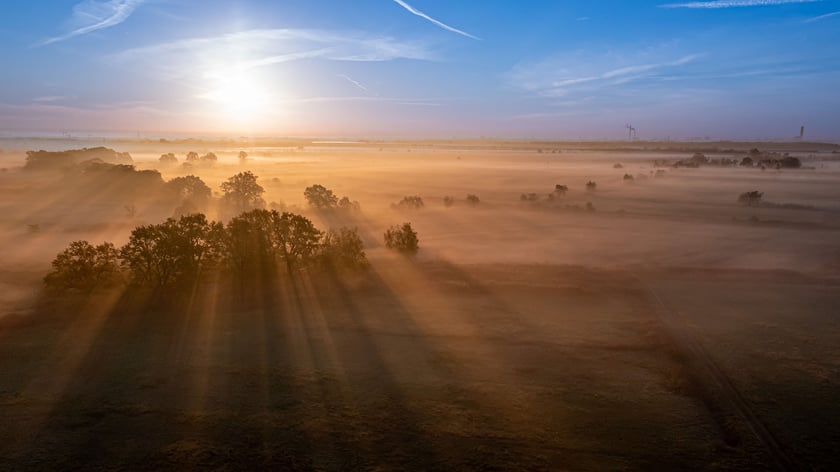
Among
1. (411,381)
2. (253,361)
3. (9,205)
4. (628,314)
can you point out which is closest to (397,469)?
(411,381)

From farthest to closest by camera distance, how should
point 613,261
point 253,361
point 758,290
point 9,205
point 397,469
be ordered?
1. point 9,205
2. point 613,261
3. point 758,290
4. point 253,361
5. point 397,469

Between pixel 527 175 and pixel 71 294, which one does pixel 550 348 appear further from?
pixel 527 175

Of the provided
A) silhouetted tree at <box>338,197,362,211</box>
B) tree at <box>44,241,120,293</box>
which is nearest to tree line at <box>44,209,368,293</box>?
tree at <box>44,241,120,293</box>

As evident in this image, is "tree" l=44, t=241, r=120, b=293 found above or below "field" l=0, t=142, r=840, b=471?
above

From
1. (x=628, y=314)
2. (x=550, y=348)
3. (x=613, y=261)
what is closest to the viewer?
(x=550, y=348)

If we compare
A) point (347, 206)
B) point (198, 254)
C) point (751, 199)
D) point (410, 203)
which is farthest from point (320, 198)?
point (751, 199)

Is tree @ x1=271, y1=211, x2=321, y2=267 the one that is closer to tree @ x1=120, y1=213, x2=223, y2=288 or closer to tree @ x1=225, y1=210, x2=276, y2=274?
tree @ x1=225, y1=210, x2=276, y2=274

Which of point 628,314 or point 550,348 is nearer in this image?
point 550,348
